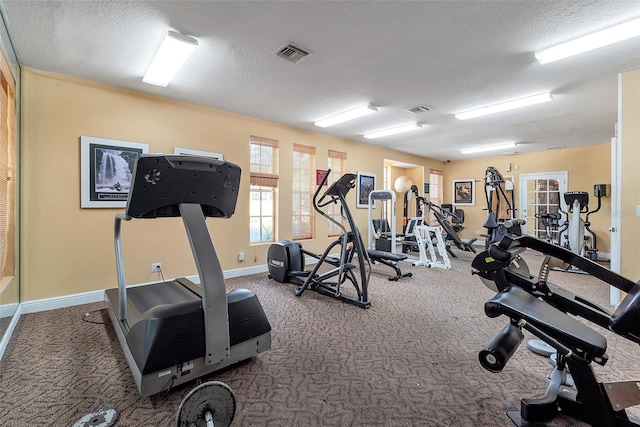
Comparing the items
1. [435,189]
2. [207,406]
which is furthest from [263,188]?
[435,189]

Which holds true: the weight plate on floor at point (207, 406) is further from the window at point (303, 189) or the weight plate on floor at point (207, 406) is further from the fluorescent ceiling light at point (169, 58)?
the window at point (303, 189)

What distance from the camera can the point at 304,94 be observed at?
3.77m

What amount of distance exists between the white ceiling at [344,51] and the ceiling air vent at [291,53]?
0.19 feet

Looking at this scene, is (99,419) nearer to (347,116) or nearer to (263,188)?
(263,188)

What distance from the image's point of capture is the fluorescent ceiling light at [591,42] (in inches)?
90.4

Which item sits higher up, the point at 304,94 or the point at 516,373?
the point at 304,94

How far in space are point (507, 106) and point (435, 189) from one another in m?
5.31

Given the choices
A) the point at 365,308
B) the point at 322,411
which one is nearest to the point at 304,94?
the point at 365,308

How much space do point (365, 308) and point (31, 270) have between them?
3637 mm

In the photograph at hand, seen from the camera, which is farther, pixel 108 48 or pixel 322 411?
pixel 108 48

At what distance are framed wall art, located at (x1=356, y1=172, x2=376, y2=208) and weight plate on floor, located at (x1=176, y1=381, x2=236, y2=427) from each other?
18.4 feet

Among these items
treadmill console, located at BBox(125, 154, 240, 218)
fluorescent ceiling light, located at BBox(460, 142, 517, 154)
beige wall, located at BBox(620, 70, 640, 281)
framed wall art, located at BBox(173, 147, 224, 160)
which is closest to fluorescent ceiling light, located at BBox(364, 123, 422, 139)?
beige wall, located at BBox(620, 70, 640, 281)

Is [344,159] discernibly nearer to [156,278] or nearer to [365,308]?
[365,308]

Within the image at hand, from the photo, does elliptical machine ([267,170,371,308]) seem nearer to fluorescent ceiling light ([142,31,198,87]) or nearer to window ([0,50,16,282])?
fluorescent ceiling light ([142,31,198,87])
